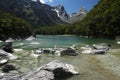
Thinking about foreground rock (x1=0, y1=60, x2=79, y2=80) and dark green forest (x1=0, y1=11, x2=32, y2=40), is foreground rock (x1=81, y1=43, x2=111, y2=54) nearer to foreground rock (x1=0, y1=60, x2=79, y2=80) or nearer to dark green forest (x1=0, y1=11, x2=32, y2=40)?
foreground rock (x1=0, y1=60, x2=79, y2=80)

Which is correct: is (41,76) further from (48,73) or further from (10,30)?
(10,30)

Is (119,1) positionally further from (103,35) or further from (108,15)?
(103,35)

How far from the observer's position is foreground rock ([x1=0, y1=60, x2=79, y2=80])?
2185cm

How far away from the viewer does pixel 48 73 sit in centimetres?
2319

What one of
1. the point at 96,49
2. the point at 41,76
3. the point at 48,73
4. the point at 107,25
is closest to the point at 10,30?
the point at 107,25

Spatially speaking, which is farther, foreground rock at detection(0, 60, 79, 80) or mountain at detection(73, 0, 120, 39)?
mountain at detection(73, 0, 120, 39)

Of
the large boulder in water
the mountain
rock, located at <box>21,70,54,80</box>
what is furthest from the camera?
the mountain

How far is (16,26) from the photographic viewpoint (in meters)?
144

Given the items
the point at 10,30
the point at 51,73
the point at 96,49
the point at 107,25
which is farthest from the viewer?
the point at 10,30

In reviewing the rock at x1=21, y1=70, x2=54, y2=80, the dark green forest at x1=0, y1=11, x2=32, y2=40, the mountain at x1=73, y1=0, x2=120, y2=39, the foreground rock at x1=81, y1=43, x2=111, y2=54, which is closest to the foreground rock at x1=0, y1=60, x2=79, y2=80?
the rock at x1=21, y1=70, x2=54, y2=80

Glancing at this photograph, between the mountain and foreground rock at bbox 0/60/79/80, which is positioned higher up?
the mountain

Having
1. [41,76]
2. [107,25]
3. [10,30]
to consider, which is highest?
[107,25]

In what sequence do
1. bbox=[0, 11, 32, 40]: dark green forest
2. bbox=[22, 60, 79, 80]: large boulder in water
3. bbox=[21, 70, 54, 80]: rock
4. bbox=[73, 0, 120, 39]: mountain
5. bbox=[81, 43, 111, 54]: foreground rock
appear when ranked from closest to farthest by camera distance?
bbox=[21, 70, 54, 80]: rock
bbox=[22, 60, 79, 80]: large boulder in water
bbox=[81, 43, 111, 54]: foreground rock
bbox=[73, 0, 120, 39]: mountain
bbox=[0, 11, 32, 40]: dark green forest

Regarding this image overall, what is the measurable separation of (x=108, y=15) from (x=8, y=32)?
53.2m
